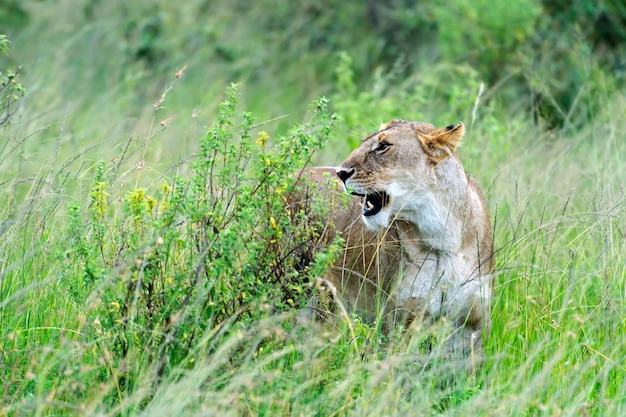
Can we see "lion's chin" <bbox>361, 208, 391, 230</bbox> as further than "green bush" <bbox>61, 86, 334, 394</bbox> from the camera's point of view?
Yes

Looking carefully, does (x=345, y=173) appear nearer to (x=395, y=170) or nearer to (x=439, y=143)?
(x=395, y=170)

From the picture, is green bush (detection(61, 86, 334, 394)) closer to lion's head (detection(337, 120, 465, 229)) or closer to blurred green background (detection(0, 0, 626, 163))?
lion's head (detection(337, 120, 465, 229))

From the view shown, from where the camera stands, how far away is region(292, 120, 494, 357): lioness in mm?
4681

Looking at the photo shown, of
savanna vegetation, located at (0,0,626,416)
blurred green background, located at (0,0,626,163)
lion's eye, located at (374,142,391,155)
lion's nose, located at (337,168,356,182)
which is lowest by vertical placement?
savanna vegetation, located at (0,0,626,416)

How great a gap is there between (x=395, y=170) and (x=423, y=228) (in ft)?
0.98

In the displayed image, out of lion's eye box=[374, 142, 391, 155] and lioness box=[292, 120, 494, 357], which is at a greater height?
lion's eye box=[374, 142, 391, 155]

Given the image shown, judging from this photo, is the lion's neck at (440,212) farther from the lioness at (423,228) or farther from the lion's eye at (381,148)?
the lion's eye at (381,148)

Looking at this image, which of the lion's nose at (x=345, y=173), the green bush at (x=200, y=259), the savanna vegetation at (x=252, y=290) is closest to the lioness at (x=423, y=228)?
the lion's nose at (x=345, y=173)

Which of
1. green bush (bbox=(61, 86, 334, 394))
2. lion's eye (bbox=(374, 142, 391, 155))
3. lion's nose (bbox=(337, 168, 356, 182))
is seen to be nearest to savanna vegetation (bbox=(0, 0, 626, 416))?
green bush (bbox=(61, 86, 334, 394))

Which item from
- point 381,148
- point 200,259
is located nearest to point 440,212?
point 381,148

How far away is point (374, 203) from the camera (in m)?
4.79

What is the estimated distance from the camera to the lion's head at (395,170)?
4.71 meters

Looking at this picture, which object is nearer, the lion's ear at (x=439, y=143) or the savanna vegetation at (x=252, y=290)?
the savanna vegetation at (x=252, y=290)

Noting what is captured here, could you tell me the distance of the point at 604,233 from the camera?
4.87 m
